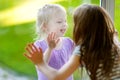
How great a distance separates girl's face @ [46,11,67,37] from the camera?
1475 mm

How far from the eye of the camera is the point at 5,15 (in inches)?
59.4

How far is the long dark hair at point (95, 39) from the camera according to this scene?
133 cm

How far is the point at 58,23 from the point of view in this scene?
148 centimetres

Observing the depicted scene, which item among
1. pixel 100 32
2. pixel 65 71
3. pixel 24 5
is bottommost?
pixel 65 71

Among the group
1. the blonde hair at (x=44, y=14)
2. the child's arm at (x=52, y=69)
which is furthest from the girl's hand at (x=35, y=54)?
the blonde hair at (x=44, y=14)

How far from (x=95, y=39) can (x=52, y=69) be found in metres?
0.23

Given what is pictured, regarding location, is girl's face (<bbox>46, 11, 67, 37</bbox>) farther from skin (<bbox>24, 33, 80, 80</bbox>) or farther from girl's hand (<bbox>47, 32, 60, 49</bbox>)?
skin (<bbox>24, 33, 80, 80</bbox>)

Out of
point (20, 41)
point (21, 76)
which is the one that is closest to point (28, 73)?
point (21, 76)

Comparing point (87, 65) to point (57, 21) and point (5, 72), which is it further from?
point (5, 72)

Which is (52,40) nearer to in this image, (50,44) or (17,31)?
(50,44)

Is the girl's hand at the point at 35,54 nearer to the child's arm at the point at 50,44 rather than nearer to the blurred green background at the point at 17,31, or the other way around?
the child's arm at the point at 50,44

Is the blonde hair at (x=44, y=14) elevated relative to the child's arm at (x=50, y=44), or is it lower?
elevated

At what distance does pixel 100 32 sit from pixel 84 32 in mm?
70

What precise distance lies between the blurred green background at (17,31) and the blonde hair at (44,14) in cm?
8
